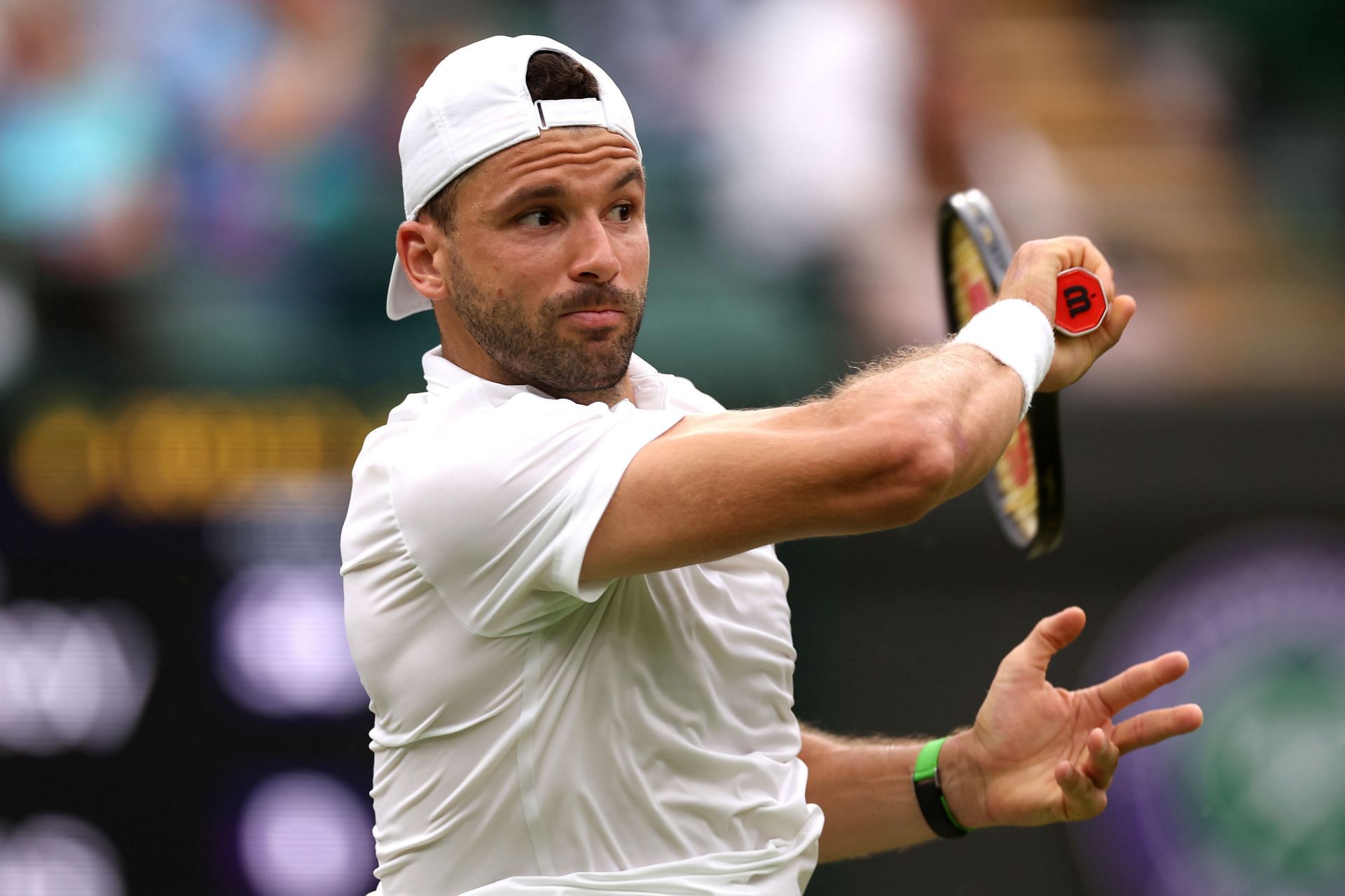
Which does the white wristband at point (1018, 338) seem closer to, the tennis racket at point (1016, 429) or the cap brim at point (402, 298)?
the tennis racket at point (1016, 429)

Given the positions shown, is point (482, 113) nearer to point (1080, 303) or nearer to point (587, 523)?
point (587, 523)

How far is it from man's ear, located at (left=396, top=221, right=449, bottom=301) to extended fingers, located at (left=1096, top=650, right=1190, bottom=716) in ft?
4.36

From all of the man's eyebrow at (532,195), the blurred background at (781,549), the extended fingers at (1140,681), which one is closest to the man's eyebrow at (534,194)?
the man's eyebrow at (532,195)

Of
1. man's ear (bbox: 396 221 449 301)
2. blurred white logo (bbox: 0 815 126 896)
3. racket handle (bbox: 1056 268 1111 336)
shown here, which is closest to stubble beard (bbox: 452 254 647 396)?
man's ear (bbox: 396 221 449 301)

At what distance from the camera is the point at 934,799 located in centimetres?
333

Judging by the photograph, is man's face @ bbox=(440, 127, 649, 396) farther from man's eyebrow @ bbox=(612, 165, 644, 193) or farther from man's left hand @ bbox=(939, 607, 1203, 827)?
man's left hand @ bbox=(939, 607, 1203, 827)

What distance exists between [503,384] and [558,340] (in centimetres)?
13

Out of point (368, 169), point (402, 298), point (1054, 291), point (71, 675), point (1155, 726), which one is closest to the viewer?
point (1054, 291)

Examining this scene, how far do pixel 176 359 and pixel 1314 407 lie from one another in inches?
150

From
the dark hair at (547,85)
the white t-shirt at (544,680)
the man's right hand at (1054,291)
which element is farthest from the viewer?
the dark hair at (547,85)

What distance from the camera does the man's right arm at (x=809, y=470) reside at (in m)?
2.54

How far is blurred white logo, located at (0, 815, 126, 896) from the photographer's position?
593 centimetres

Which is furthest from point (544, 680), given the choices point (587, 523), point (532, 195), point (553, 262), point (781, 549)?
point (781, 549)

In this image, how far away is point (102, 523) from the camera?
234 inches
